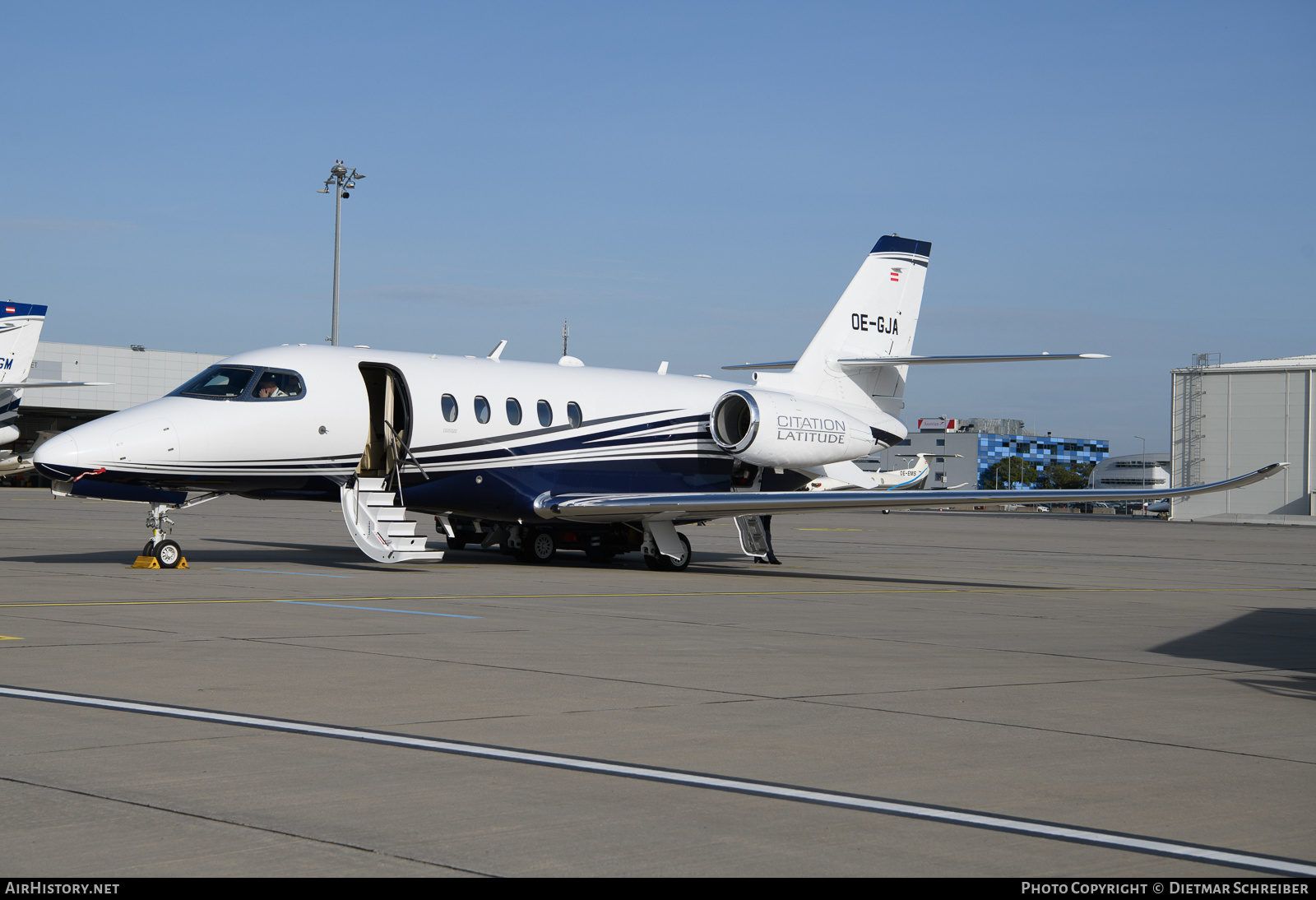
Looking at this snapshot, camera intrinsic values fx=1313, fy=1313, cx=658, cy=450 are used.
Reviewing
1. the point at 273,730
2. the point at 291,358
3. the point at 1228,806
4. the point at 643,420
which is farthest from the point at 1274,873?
the point at 643,420

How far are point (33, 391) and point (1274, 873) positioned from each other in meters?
97.5

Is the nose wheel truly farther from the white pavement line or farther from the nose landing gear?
the white pavement line

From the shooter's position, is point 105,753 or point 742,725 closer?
point 105,753

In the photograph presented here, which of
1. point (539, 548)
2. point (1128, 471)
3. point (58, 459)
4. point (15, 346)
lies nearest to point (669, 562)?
point (539, 548)

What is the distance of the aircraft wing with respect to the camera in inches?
730

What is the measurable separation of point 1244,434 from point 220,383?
8598 cm

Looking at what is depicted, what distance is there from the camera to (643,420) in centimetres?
2320

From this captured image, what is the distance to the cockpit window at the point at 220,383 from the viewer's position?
62.2 ft

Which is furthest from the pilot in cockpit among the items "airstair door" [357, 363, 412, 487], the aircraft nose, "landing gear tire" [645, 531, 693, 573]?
"landing gear tire" [645, 531, 693, 573]

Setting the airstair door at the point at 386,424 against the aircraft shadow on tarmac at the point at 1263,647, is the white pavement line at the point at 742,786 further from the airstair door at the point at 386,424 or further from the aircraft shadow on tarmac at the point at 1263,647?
the airstair door at the point at 386,424

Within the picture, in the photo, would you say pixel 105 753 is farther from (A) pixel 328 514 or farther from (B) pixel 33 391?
(B) pixel 33 391

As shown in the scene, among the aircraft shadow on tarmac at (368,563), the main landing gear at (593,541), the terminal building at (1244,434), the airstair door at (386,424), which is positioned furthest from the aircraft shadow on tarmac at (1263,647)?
the terminal building at (1244,434)

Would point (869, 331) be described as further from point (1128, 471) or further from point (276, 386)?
point (1128, 471)
